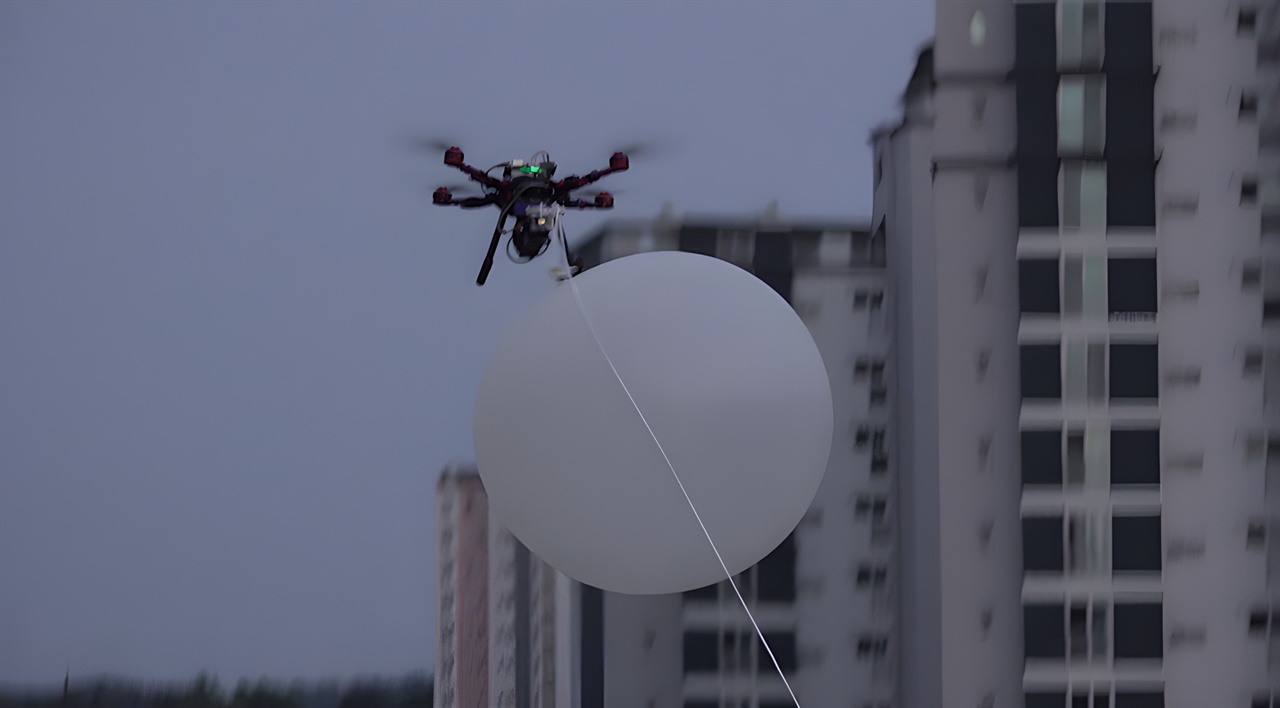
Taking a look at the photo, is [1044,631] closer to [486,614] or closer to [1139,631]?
[1139,631]

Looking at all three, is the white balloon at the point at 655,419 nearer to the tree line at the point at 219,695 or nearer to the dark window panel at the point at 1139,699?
the tree line at the point at 219,695

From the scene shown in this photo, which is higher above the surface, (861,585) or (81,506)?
(81,506)

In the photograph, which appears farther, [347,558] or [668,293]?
[347,558]

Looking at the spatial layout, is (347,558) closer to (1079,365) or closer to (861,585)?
(861,585)

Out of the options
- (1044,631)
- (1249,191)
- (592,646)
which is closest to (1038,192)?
(1249,191)

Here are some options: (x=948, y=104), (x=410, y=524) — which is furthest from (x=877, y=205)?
(x=410, y=524)
